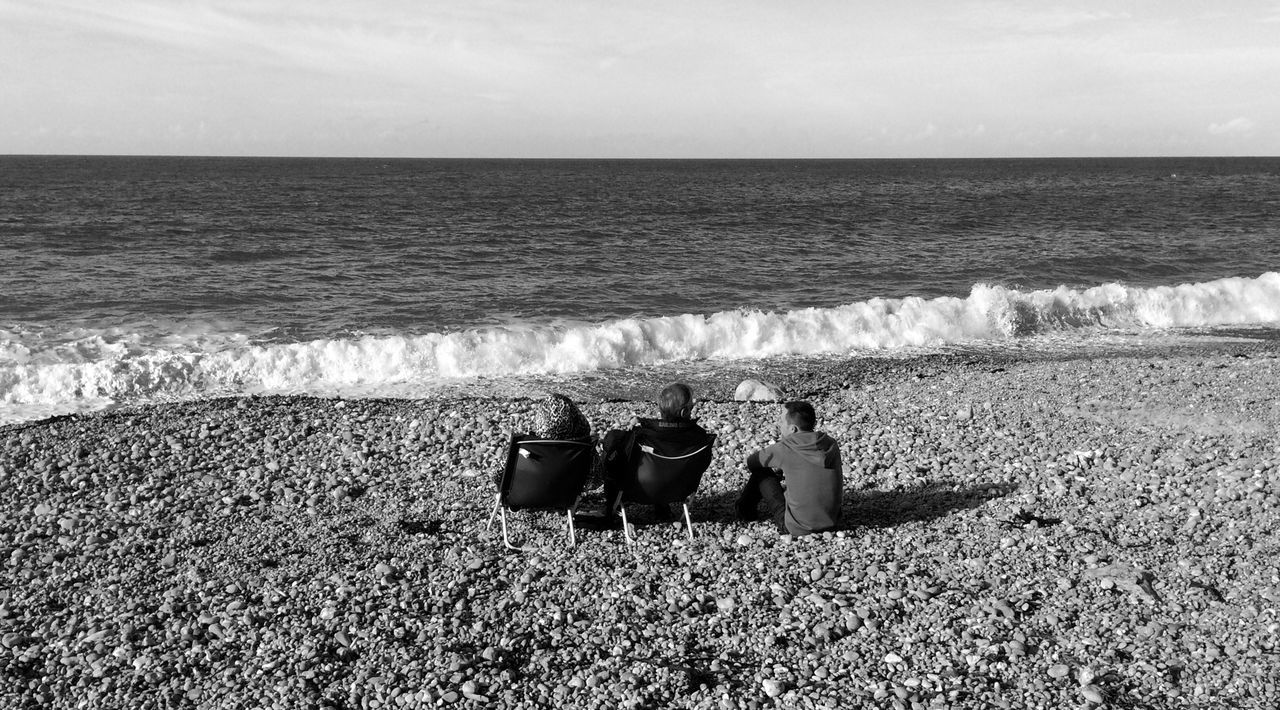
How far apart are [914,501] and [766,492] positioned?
62.2 inches

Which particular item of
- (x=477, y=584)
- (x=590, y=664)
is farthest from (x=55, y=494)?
(x=590, y=664)

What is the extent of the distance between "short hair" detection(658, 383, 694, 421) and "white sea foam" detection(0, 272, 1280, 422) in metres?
8.26

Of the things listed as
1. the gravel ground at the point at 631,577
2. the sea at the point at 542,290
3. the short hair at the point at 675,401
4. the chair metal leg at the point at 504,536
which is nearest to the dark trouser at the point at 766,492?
the gravel ground at the point at 631,577

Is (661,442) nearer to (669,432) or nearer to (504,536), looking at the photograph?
(669,432)

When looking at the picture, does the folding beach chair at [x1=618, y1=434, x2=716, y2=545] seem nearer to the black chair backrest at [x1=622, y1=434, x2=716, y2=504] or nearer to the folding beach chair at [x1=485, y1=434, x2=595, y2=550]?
the black chair backrest at [x1=622, y1=434, x2=716, y2=504]

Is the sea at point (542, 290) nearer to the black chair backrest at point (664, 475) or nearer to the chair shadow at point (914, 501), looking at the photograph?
the chair shadow at point (914, 501)

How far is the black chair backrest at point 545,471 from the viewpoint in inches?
275

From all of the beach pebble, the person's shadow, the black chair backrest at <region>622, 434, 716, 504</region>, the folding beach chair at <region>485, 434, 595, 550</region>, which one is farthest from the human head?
the beach pebble

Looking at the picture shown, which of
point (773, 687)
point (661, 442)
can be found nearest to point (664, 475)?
point (661, 442)

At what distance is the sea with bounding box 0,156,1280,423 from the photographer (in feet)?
50.5

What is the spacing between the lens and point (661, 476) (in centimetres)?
717

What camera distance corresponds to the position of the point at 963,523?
24.8 ft

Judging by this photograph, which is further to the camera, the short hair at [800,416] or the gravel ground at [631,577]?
the short hair at [800,416]

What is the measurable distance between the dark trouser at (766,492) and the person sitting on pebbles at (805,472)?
14mm
